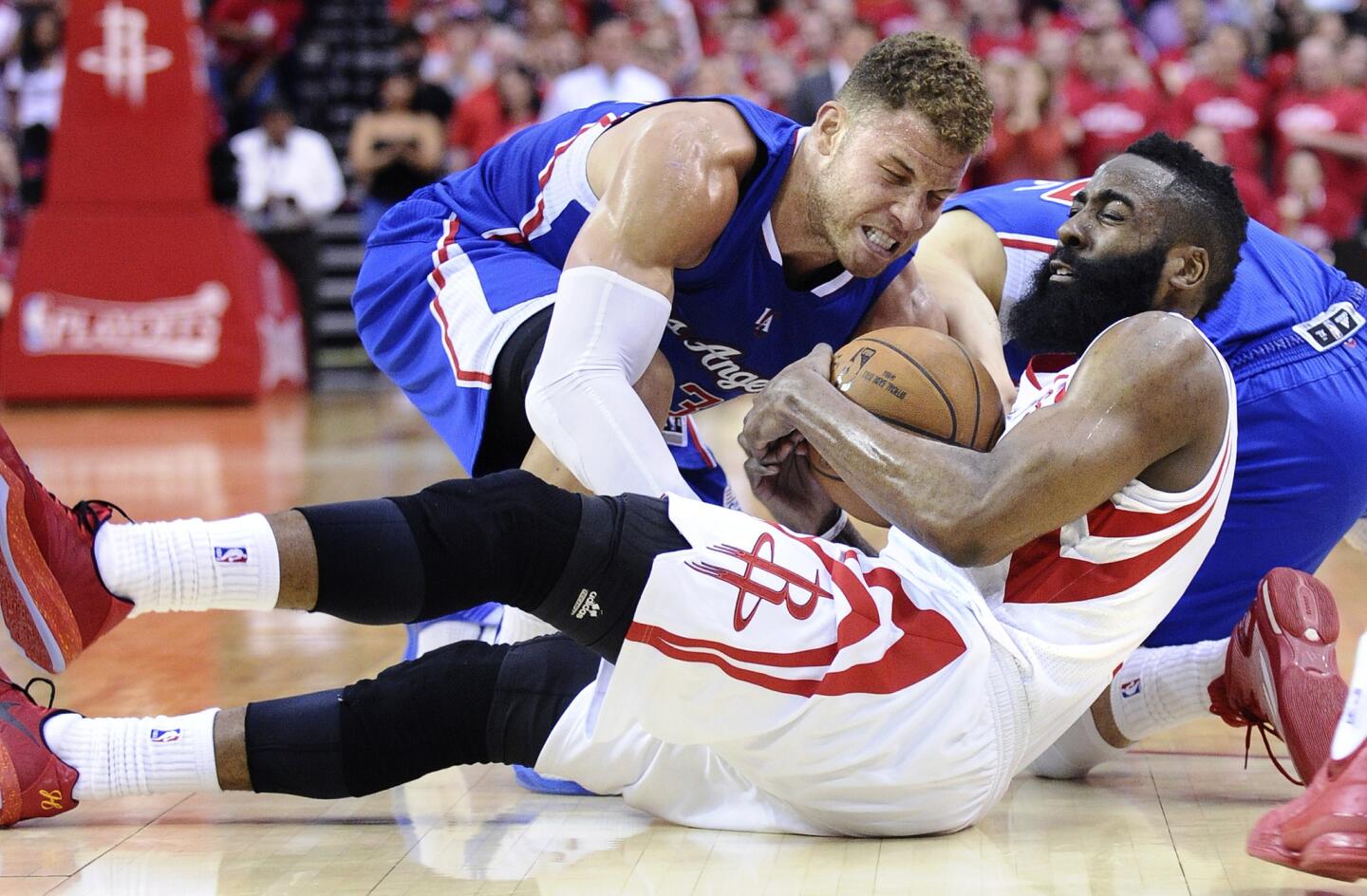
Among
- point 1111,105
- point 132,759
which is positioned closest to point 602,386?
point 132,759

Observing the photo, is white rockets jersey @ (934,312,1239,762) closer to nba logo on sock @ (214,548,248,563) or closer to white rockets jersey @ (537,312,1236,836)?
white rockets jersey @ (537,312,1236,836)

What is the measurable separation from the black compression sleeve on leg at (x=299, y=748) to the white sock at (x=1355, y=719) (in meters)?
1.71

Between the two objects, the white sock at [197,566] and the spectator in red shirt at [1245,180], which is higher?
the white sock at [197,566]

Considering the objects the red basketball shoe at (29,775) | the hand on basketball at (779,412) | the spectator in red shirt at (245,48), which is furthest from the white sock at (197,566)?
the spectator in red shirt at (245,48)

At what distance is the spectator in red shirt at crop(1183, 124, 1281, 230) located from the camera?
1072 cm

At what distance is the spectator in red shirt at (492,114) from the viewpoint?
12.6 metres

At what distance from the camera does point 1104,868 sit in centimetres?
279

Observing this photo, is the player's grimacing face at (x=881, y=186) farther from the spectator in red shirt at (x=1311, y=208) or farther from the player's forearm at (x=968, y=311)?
the spectator in red shirt at (x=1311, y=208)

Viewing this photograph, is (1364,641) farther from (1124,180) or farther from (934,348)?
(1124,180)

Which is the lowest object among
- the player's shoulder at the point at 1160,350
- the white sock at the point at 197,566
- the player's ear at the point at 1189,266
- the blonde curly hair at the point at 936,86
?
the white sock at the point at 197,566

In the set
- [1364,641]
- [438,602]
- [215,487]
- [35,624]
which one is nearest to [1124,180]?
[1364,641]

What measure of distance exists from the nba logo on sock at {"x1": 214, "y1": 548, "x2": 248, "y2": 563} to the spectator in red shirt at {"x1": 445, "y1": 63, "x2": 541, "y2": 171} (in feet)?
33.4

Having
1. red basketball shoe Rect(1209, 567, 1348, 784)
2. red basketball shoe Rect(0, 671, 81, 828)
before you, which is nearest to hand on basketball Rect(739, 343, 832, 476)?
red basketball shoe Rect(1209, 567, 1348, 784)

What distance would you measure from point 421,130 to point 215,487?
19.3 ft
